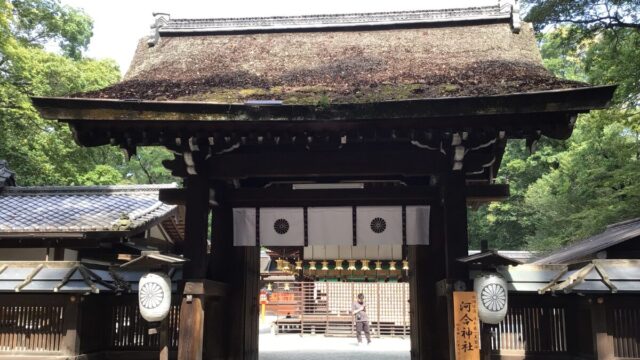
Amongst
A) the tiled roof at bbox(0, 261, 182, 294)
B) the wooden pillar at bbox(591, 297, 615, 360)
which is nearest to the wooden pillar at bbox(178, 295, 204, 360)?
the tiled roof at bbox(0, 261, 182, 294)

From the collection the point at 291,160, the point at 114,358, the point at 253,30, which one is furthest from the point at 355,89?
the point at 114,358

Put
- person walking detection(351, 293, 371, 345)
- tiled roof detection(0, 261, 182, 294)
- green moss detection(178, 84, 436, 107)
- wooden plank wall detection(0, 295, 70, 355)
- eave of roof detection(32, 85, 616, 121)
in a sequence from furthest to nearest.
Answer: person walking detection(351, 293, 371, 345) → wooden plank wall detection(0, 295, 70, 355) → tiled roof detection(0, 261, 182, 294) → green moss detection(178, 84, 436, 107) → eave of roof detection(32, 85, 616, 121)

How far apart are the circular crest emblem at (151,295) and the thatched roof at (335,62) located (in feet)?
7.83

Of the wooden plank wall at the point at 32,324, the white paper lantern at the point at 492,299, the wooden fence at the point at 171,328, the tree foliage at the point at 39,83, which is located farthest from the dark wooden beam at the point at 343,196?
the tree foliage at the point at 39,83

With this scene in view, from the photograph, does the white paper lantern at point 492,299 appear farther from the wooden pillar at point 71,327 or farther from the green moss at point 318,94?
the wooden pillar at point 71,327

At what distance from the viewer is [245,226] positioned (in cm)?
824

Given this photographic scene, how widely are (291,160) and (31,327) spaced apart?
4.33 meters

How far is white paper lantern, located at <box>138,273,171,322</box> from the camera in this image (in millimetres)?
6371

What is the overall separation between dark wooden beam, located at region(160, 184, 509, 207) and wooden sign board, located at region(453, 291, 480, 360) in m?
1.57

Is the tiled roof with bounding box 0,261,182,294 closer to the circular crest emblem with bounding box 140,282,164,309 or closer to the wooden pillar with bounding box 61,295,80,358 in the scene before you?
the wooden pillar with bounding box 61,295,80,358

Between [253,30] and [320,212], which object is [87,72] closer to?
[253,30]

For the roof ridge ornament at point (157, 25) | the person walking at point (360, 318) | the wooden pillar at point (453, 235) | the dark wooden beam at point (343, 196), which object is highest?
the roof ridge ornament at point (157, 25)

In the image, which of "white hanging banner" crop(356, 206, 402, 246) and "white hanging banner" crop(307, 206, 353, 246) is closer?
"white hanging banner" crop(356, 206, 402, 246)

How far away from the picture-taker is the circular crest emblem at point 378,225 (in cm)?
A: 791
